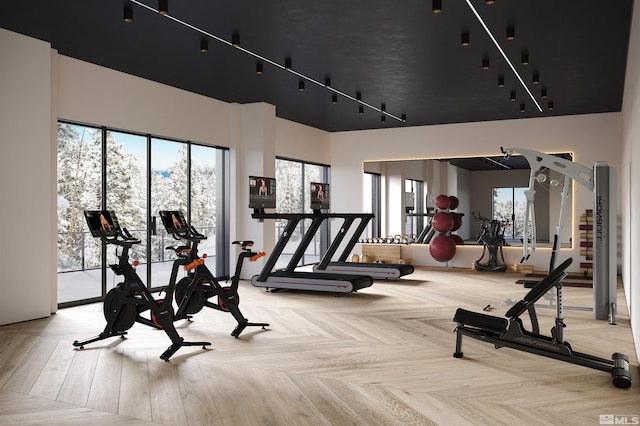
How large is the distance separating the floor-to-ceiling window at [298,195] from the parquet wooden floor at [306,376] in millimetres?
4959

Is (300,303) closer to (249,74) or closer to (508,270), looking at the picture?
(249,74)

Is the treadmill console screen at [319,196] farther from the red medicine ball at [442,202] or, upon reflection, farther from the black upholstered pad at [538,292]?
the black upholstered pad at [538,292]

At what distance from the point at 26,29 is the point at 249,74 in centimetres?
275

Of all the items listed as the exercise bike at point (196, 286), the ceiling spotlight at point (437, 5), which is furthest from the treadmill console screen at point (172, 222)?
the ceiling spotlight at point (437, 5)

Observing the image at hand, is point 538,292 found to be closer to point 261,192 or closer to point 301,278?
point 261,192

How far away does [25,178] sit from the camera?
607 cm

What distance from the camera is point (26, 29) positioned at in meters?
5.79

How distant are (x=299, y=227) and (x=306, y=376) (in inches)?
297

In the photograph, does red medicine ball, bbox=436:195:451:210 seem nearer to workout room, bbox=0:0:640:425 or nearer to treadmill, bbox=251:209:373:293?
workout room, bbox=0:0:640:425

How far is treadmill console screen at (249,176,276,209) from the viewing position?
7.05 m

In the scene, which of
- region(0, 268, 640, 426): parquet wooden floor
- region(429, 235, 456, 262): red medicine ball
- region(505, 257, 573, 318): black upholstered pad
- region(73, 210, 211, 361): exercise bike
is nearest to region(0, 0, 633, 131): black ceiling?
region(73, 210, 211, 361): exercise bike

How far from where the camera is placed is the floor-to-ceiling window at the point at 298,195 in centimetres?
1123

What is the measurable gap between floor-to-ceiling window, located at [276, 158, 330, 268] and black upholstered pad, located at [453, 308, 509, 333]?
6.51 meters

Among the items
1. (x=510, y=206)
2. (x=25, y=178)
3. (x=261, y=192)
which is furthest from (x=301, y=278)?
(x=510, y=206)
